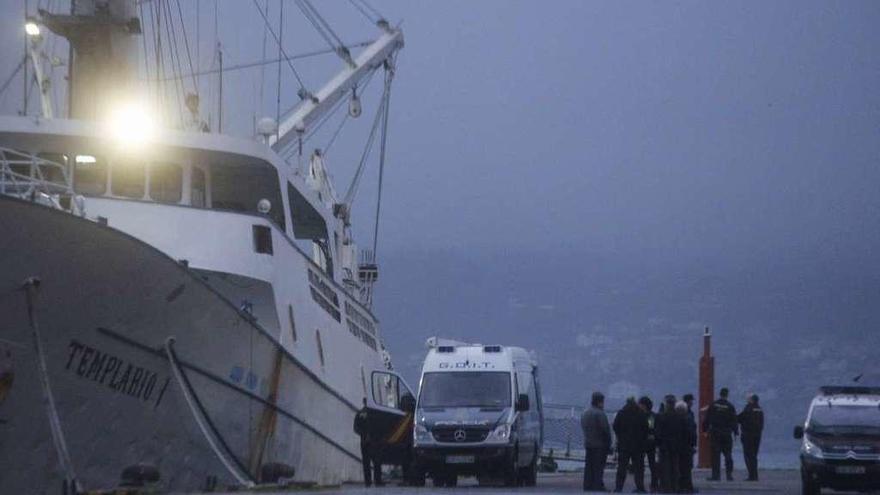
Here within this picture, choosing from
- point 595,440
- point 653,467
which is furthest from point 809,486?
point 595,440

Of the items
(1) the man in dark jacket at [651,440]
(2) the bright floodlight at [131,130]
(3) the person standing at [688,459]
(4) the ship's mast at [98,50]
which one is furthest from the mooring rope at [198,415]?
(4) the ship's mast at [98,50]

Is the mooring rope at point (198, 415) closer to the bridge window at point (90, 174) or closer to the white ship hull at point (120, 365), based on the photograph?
the white ship hull at point (120, 365)

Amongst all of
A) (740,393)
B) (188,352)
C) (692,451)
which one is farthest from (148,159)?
(740,393)

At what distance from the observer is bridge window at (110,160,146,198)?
991 inches

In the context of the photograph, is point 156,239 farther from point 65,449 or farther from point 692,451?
point 692,451

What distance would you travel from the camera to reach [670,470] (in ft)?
A: 85.8

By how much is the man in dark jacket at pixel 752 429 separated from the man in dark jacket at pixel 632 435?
219 inches

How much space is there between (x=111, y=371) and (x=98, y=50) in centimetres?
811

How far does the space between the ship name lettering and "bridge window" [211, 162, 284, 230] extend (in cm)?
542

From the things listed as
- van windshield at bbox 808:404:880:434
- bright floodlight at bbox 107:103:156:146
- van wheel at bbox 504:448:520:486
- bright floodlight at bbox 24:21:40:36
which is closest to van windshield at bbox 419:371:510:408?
van wheel at bbox 504:448:520:486

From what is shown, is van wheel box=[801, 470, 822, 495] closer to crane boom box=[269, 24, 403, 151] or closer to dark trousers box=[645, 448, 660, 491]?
dark trousers box=[645, 448, 660, 491]

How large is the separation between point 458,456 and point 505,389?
1.59 m

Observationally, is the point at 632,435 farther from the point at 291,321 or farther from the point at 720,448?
the point at 720,448

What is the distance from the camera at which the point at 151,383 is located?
22.0m
